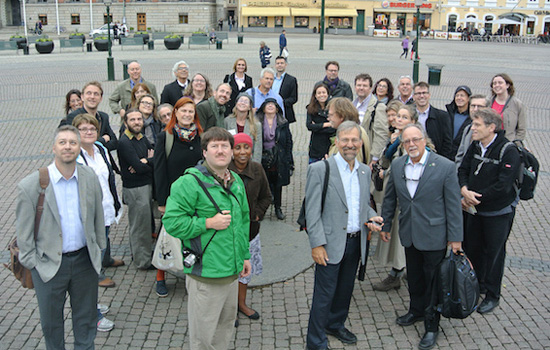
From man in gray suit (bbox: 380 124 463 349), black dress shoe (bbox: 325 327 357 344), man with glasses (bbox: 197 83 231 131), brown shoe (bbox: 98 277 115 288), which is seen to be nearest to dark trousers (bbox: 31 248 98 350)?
brown shoe (bbox: 98 277 115 288)

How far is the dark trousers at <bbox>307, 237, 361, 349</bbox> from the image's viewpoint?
456cm

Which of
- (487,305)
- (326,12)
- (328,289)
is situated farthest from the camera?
(326,12)

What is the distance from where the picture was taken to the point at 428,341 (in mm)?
4715

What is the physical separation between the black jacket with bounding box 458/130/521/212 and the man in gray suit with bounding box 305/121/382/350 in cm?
119

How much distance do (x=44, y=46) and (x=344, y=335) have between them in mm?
30858

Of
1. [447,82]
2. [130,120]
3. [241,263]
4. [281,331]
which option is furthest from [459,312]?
[447,82]

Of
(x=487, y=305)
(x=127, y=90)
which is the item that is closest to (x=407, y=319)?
(x=487, y=305)

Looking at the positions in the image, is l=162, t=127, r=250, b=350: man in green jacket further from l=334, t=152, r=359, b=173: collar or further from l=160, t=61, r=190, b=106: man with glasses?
l=160, t=61, r=190, b=106: man with glasses

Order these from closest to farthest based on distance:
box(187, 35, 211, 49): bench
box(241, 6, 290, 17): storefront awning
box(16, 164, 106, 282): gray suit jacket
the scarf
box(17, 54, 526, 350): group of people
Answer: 1. box(16, 164, 106, 282): gray suit jacket
2. box(17, 54, 526, 350): group of people
3. the scarf
4. box(187, 35, 211, 49): bench
5. box(241, 6, 290, 17): storefront awning

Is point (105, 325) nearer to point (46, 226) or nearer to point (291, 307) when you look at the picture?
point (46, 226)

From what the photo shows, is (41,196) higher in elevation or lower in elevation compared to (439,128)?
lower

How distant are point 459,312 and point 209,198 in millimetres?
2303

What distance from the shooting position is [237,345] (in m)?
4.75

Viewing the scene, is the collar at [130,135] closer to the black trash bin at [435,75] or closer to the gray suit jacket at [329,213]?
the gray suit jacket at [329,213]
